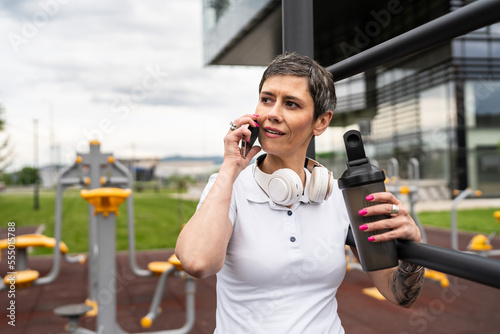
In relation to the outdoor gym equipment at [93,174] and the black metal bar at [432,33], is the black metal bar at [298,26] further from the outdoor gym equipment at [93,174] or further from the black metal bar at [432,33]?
the outdoor gym equipment at [93,174]

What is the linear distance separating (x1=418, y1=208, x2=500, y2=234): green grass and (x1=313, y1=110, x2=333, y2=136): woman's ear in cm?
897

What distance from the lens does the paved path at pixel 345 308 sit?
359cm

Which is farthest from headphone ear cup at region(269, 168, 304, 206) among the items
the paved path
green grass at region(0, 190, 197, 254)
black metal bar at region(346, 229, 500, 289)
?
green grass at region(0, 190, 197, 254)

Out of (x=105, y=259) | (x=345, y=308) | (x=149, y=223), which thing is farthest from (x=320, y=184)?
(x=149, y=223)

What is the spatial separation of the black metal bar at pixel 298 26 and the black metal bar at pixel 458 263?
1.69 ft

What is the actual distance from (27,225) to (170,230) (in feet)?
11.6

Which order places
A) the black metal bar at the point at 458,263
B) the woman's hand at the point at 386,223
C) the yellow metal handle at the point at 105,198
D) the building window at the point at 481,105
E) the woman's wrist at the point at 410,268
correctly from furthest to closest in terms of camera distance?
the building window at the point at 481,105 < the yellow metal handle at the point at 105,198 < the woman's wrist at the point at 410,268 < the woman's hand at the point at 386,223 < the black metal bar at the point at 458,263

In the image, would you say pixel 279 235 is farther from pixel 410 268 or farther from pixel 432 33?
pixel 432 33

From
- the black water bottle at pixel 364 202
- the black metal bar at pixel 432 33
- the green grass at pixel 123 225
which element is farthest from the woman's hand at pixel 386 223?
the green grass at pixel 123 225

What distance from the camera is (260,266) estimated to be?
0.92m

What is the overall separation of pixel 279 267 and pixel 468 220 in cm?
1094

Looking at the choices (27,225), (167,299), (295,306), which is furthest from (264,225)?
(27,225)

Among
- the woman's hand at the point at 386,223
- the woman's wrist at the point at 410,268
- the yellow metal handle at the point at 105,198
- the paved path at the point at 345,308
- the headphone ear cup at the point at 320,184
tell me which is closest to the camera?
the woman's hand at the point at 386,223

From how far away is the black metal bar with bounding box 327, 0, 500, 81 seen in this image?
47 centimetres
